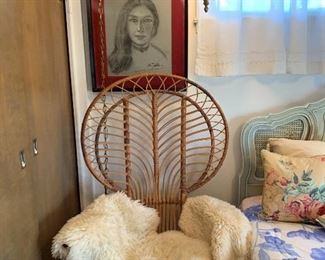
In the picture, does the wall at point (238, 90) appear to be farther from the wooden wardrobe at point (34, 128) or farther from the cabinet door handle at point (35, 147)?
the cabinet door handle at point (35, 147)

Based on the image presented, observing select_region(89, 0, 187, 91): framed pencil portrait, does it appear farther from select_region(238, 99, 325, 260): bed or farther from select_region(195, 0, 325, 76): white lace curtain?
select_region(238, 99, 325, 260): bed

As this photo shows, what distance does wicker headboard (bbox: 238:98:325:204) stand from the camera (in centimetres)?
204

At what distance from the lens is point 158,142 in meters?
2.08

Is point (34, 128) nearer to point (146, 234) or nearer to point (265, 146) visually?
point (146, 234)

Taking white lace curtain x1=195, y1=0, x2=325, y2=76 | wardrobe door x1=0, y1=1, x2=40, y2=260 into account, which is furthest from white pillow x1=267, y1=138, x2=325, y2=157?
wardrobe door x1=0, y1=1, x2=40, y2=260

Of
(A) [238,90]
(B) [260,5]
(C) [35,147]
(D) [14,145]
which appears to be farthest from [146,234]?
(B) [260,5]

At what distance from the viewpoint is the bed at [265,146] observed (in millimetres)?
1694

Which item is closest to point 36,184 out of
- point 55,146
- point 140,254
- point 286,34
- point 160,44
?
point 55,146

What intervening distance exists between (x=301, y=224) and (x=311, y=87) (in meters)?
0.82

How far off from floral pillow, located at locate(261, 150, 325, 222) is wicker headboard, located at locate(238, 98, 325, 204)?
11.5 inches

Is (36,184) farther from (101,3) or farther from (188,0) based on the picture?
(188,0)

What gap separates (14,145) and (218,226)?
3.08 ft

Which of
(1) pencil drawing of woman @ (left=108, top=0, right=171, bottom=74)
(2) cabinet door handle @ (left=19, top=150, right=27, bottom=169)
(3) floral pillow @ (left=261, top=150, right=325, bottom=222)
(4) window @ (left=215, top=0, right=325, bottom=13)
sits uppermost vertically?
(4) window @ (left=215, top=0, right=325, bottom=13)

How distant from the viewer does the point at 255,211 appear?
1.91m
